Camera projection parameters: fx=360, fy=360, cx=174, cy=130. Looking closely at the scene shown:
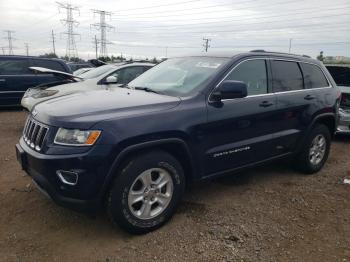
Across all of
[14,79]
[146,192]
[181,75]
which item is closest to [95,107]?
[146,192]

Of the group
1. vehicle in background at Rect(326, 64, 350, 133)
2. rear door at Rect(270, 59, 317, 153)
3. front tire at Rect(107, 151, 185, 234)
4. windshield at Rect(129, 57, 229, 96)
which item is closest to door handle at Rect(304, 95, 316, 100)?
rear door at Rect(270, 59, 317, 153)

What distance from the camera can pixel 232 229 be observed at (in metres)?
3.59

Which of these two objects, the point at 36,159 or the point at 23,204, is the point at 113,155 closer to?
the point at 36,159

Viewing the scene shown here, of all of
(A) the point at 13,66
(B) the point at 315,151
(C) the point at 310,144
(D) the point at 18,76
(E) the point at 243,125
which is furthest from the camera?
(A) the point at 13,66

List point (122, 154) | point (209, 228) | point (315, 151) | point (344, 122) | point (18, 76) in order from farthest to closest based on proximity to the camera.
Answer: point (18, 76), point (344, 122), point (315, 151), point (209, 228), point (122, 154)

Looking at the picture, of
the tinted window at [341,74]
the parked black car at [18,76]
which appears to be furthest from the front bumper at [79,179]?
the parked black car at [18,76]

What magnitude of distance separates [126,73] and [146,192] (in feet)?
18.0

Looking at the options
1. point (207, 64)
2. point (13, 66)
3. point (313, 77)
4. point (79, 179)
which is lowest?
point (79, 179)

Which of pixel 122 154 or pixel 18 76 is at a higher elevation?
pixel 18 76

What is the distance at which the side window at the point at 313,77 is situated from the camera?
514 centimetres

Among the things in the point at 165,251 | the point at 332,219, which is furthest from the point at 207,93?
the point at 332,219

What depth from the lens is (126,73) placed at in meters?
8.44

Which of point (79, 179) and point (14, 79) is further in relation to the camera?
point (14, 79)

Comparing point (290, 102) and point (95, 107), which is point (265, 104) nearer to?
point (290, 102)
